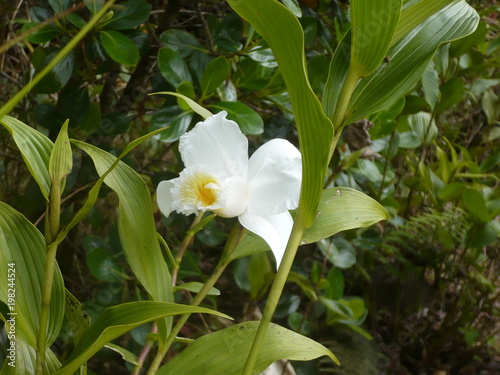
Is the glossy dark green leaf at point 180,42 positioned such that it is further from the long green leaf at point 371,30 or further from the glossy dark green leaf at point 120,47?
the long green leaf at point 371,30

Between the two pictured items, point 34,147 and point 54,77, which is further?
point 54,77

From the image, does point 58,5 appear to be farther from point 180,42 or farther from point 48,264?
point 48,264

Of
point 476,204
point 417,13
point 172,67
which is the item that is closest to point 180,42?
point 172,67

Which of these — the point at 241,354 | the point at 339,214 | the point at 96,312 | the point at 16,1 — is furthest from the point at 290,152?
the point at 16,1

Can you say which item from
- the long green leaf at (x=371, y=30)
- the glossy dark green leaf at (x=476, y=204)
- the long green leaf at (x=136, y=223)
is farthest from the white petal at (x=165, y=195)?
the glossy dark green leaf at (x=476, y=204)

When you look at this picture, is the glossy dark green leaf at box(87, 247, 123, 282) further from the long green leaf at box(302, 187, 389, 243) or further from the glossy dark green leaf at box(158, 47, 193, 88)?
the long green leaf at box(302, 187, 389, 243)
